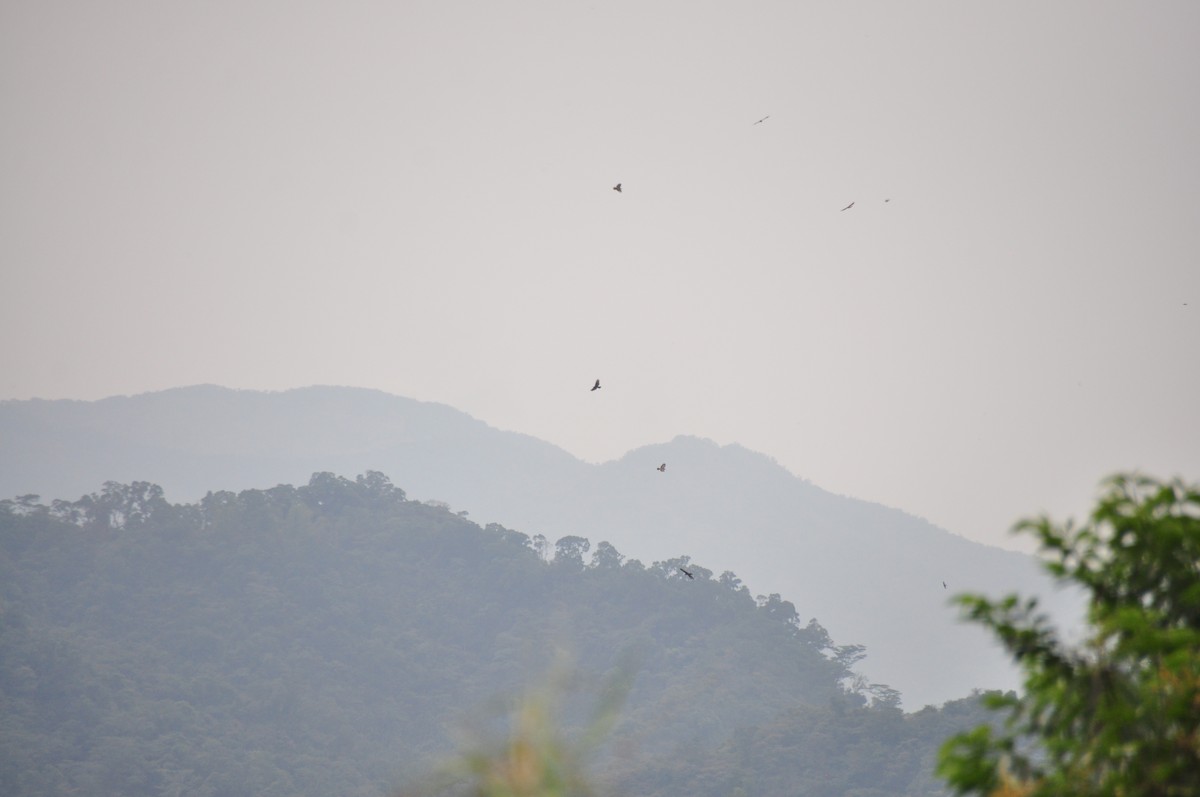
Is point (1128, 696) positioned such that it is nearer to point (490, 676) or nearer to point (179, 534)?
point (490, 676)

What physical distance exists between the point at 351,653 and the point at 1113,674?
309 ft

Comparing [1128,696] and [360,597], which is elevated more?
[360,597]

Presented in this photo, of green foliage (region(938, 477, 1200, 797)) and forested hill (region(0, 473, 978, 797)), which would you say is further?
forested hill (region(0, 473, 978, 797))

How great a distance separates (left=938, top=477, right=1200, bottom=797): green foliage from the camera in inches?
287

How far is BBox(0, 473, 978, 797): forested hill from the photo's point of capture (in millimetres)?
75312

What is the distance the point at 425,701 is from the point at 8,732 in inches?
1225

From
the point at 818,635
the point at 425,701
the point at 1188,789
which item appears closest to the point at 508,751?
the point at 1188,789

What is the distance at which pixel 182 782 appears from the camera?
7225cm

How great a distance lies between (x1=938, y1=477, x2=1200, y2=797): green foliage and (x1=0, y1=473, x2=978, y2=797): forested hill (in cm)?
6391

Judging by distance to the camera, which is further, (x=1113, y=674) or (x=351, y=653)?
(x=351, y=653)

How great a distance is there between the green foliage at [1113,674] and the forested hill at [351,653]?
210 feet

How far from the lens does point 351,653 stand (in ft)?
319

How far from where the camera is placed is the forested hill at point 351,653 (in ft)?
247

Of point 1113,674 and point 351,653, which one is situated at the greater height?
point 351,653
